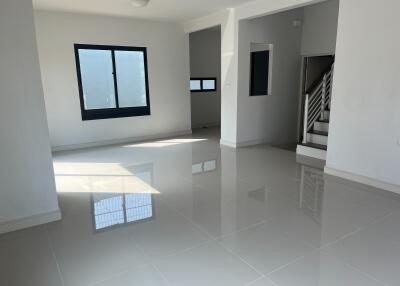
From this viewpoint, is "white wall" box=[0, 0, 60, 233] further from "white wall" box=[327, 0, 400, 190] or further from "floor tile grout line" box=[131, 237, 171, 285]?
"white wall" box=[327, 0, 400, 190]

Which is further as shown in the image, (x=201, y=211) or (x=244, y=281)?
(x=201, y=211)

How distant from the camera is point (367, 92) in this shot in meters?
3.53

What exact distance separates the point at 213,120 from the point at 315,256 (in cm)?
664

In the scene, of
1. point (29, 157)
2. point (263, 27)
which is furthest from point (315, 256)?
point (263, 27)

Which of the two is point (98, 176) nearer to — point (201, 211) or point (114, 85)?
point (201, 211)

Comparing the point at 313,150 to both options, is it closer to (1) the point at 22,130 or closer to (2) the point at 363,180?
(2) the point at 363,180

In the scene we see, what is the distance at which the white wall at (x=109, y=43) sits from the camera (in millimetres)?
5320

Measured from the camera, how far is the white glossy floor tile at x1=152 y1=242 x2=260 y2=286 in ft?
6.47

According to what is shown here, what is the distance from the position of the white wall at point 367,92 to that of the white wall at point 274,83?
197 cm

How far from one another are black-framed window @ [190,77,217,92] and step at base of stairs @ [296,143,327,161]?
4028 mm

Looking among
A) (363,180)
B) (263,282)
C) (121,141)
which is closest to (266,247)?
(263,282)

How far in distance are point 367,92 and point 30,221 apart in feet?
13.4

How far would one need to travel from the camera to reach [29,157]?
8.65ft

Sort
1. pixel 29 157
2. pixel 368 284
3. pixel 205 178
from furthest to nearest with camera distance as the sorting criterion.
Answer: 1. pixel 205 178
2. pixel 29 157
3. pixel 368 284
